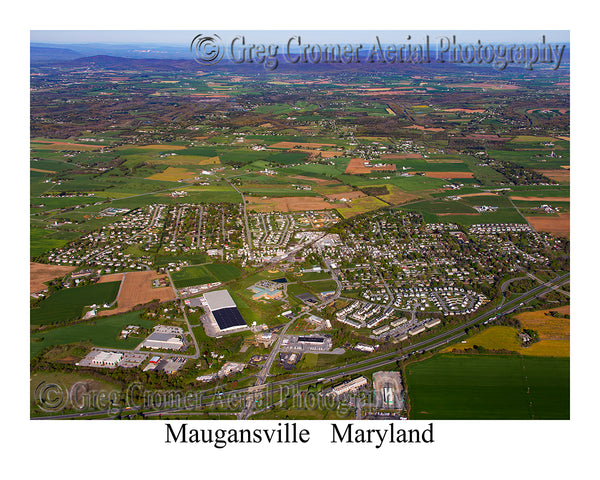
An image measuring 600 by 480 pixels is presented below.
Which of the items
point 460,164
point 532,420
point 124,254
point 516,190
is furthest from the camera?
point 460,164

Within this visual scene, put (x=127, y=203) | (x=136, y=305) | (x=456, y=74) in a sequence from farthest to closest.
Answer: (x=456, y=74)
(x=127, y=203)
(x=136, y=305)

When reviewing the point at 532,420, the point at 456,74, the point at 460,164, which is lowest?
the point at 532,420

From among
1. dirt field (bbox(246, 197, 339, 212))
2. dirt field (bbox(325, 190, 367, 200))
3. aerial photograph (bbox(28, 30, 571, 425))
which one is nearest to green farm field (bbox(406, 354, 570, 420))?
aerial photograph (bbox(28, 30, 571, 425))

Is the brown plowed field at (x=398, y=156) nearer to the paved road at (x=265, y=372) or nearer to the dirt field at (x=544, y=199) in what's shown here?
the dirt field at (x=544, y=199)

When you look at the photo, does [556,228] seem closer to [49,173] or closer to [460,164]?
[460,164]

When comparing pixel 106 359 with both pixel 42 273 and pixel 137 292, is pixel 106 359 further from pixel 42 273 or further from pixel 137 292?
pixel 42 273

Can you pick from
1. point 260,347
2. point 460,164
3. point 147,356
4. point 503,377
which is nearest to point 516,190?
point 460,164

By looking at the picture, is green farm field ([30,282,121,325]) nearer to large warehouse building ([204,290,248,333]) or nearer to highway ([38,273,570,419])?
large warehouse building ([204,290,248,333])
